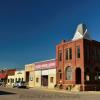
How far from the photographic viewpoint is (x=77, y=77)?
5331 centimetres

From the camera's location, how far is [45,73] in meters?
64.6

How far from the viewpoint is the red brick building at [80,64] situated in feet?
167

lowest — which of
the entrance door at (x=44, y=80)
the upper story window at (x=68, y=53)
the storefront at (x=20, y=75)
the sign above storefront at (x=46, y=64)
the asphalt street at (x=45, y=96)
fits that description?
the asphalt street at (x=45, y=96)

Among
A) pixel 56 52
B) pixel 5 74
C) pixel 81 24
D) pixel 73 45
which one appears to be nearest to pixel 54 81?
pixel 56 52

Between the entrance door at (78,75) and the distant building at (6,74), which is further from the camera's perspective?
the distant building at (6,74)

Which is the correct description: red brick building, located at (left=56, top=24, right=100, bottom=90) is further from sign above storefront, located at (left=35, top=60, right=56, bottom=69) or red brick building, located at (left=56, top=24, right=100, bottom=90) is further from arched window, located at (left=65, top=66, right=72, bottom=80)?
sign above storefront, located at (left=35, top=60, right=56, bottom=69)

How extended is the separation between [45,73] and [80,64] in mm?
15303

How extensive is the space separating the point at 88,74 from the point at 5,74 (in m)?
53.4

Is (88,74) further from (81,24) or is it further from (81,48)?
(81,24)

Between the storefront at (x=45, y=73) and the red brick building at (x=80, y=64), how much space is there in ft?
11.5

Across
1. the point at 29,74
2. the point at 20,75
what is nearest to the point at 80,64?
the point at 29,74

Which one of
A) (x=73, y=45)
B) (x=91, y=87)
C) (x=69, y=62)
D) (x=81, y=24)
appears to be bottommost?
(x=91, y=87)

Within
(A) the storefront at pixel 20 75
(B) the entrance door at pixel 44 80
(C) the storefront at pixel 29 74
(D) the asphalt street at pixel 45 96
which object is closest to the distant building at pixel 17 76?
(A) the storefront at pixel 20 75

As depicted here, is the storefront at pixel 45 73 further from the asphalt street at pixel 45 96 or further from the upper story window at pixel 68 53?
the asphalt street at pixel 45 96
